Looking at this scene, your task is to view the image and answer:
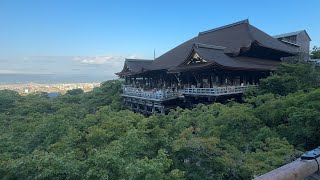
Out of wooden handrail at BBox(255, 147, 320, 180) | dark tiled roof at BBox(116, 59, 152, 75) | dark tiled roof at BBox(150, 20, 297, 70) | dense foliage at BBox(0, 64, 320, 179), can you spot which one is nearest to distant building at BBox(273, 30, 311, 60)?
dark tiled roof at BBox(150, 20, 297, 70)

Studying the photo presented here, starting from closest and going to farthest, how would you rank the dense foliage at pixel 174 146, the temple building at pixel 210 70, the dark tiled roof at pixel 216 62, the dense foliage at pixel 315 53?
1. the dense foliage at pixel 174 146
2. the dark tiled roof at pixel 216 62
3. the temple building at pixel 210 70
4. the dense foliage at pixel 315 53

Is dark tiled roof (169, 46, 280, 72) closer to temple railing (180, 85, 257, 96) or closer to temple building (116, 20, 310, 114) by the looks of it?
temple building (116, 20, 310, 114)

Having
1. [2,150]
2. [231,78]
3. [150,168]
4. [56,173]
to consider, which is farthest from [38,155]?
[231,78]

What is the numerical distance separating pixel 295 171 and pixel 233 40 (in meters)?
27.4

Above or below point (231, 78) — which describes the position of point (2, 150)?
below

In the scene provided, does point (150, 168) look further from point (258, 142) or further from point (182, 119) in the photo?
point (182, 119)

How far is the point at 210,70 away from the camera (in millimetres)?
21000

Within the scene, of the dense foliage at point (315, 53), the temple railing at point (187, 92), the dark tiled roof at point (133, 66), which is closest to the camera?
the temple railing at point (187, 92)

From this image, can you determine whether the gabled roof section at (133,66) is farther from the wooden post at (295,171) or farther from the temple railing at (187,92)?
the wooden post at (295,171)

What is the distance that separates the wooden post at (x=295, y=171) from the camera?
88.4 inches

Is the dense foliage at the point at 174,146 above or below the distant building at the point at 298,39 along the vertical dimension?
below

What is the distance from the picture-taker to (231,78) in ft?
76.2

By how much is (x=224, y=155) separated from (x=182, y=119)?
5380 millimetres

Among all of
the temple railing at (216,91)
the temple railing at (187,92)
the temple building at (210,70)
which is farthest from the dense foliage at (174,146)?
the temple building at (210,70)
